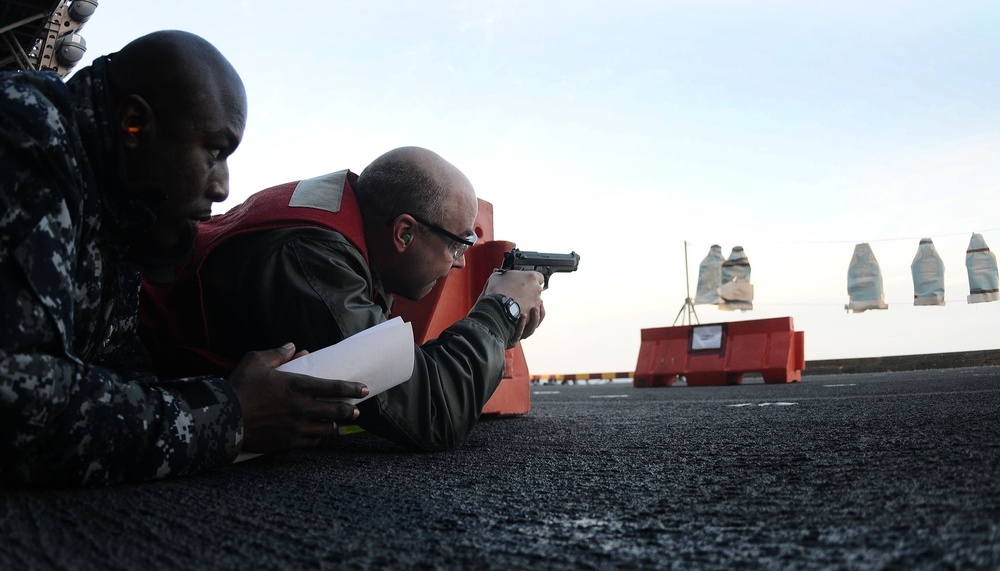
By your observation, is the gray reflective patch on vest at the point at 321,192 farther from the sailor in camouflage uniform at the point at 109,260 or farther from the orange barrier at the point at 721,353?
the orange barrier at the point at 721,353

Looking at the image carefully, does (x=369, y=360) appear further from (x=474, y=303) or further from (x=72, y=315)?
(x=474, y=303)

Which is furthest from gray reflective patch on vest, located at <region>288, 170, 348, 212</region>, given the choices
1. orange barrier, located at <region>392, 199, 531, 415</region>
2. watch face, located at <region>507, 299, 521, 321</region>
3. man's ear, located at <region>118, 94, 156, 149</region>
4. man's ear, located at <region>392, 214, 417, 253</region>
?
orange barrier, located at <region>392, 199, 531, 415</region>

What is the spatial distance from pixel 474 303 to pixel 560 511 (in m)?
1.80

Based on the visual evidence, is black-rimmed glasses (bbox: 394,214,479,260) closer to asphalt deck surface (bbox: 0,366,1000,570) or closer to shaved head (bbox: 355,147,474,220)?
shaved head (bbox: 355,147,474,220)

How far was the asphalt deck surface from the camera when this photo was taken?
0.76m

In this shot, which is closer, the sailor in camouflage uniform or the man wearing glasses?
the sailor in camouflage uniform

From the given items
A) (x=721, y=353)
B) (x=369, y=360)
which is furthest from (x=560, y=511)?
(x=721, y=353)

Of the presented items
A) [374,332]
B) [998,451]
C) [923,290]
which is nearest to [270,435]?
[374,332]

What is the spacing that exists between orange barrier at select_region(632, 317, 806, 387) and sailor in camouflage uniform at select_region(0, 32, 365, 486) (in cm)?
765

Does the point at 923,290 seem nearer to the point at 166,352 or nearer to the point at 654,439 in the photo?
the point at 654,439

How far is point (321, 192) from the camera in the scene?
5.68 feet

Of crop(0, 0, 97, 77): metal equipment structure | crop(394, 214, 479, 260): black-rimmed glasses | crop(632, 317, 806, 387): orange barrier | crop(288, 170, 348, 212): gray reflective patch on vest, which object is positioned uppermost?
crop(0, 0, 97, 77): metal equipment structure

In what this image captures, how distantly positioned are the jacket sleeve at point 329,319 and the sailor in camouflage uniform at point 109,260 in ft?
0.47

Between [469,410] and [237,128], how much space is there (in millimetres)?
853
